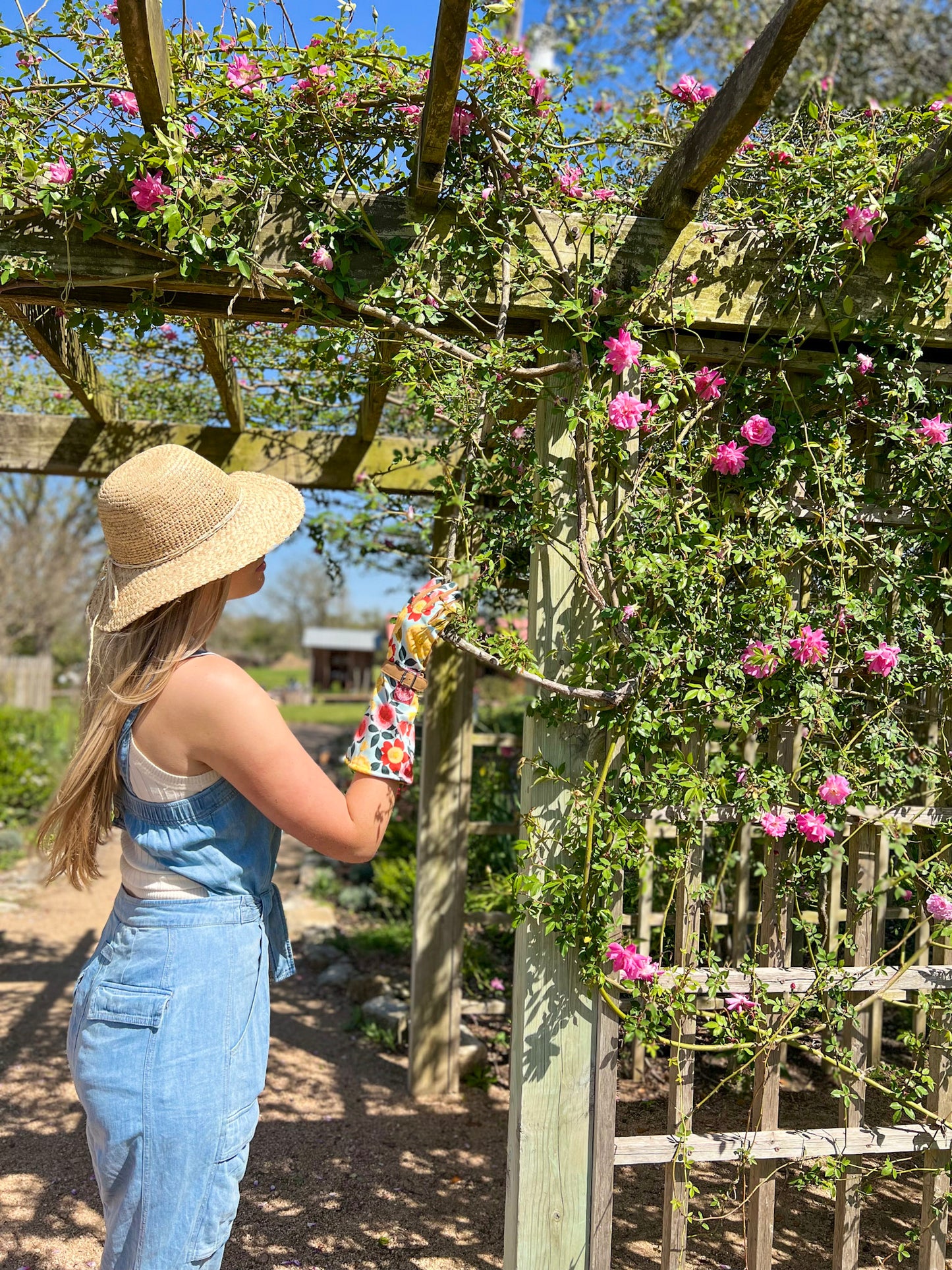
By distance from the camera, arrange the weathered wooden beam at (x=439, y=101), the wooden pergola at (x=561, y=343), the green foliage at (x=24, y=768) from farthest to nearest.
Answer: the green foliage at (x=24, y=768) → the wooden pergola at (x=561, y=343) → the weathered wooden beam at (x=439, y=101)

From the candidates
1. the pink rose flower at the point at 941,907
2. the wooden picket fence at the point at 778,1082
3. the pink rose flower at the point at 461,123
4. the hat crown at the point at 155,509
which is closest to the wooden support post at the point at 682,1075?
the wooden picket fence at the point at 778,1082

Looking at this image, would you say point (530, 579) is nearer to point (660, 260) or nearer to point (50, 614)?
point (660, 260)

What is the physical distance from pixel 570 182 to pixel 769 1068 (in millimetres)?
2048

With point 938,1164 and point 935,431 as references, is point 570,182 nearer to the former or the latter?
point 935,431

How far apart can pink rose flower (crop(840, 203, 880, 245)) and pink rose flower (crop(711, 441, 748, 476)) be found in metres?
0.51

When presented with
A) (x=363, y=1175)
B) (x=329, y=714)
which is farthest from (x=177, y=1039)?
(x=329, y=714)

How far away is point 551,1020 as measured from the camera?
2.08 m

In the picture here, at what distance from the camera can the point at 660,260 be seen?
2074 mm

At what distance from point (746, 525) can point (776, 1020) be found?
1.15m

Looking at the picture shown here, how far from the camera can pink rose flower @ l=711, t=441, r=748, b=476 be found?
204 cm

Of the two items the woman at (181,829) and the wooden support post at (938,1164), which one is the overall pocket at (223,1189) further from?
the wooden support post at (938,1164)

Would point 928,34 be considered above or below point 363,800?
above

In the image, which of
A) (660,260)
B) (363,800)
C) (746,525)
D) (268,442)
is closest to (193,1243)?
(363,800)

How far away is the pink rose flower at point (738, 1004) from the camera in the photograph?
6.93ft
